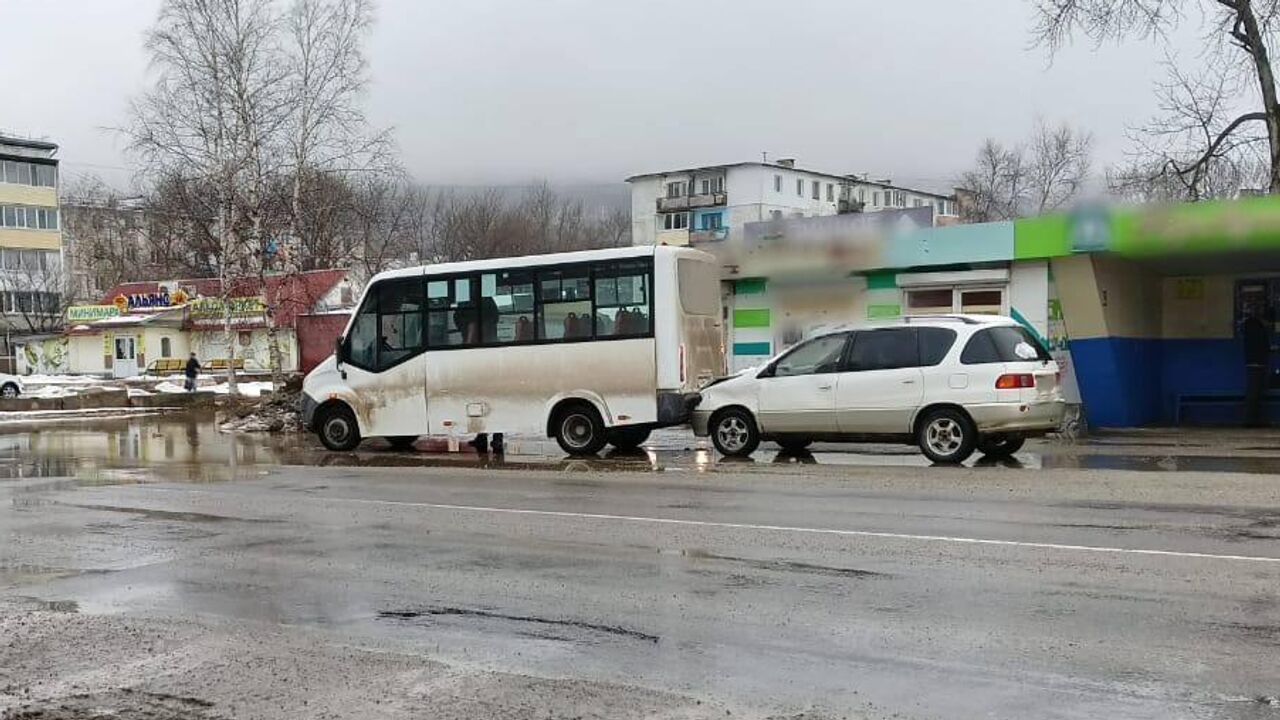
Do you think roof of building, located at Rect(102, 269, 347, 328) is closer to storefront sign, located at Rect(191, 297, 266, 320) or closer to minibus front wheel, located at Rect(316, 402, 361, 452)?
storefront sign, located at Rect(191, 297, 266, 320)

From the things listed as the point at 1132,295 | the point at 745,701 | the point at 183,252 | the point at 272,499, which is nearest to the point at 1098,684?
the point at 745,701

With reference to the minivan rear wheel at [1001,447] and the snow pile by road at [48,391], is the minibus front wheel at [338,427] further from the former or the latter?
the snow pile by road at [48,391]

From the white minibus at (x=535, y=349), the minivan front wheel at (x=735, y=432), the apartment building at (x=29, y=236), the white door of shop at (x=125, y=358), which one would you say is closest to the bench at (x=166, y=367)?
the white door of shop at (x=125, y=358)

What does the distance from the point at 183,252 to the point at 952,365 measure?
43.3m

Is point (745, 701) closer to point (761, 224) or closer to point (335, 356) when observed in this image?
point (335, 356)

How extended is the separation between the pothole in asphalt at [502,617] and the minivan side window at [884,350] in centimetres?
911

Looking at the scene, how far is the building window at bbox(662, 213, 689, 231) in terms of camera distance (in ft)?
347

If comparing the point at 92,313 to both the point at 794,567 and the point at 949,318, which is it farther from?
the point at 794,567

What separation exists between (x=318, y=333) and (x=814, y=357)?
3806 centimetres

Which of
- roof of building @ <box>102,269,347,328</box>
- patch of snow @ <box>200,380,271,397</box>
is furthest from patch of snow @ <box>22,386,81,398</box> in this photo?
roof of building @ <box>102,269,347,328</box>

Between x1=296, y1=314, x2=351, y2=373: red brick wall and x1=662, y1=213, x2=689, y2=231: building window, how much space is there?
5969 centimetres

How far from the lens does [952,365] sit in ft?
46.4

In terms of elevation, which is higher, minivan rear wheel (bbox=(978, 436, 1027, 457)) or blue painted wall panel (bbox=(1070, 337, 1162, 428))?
blue painted wall panel (bbox=(1070, 337, 1162, 428))

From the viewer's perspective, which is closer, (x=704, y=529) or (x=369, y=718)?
(x=369, y=718)
